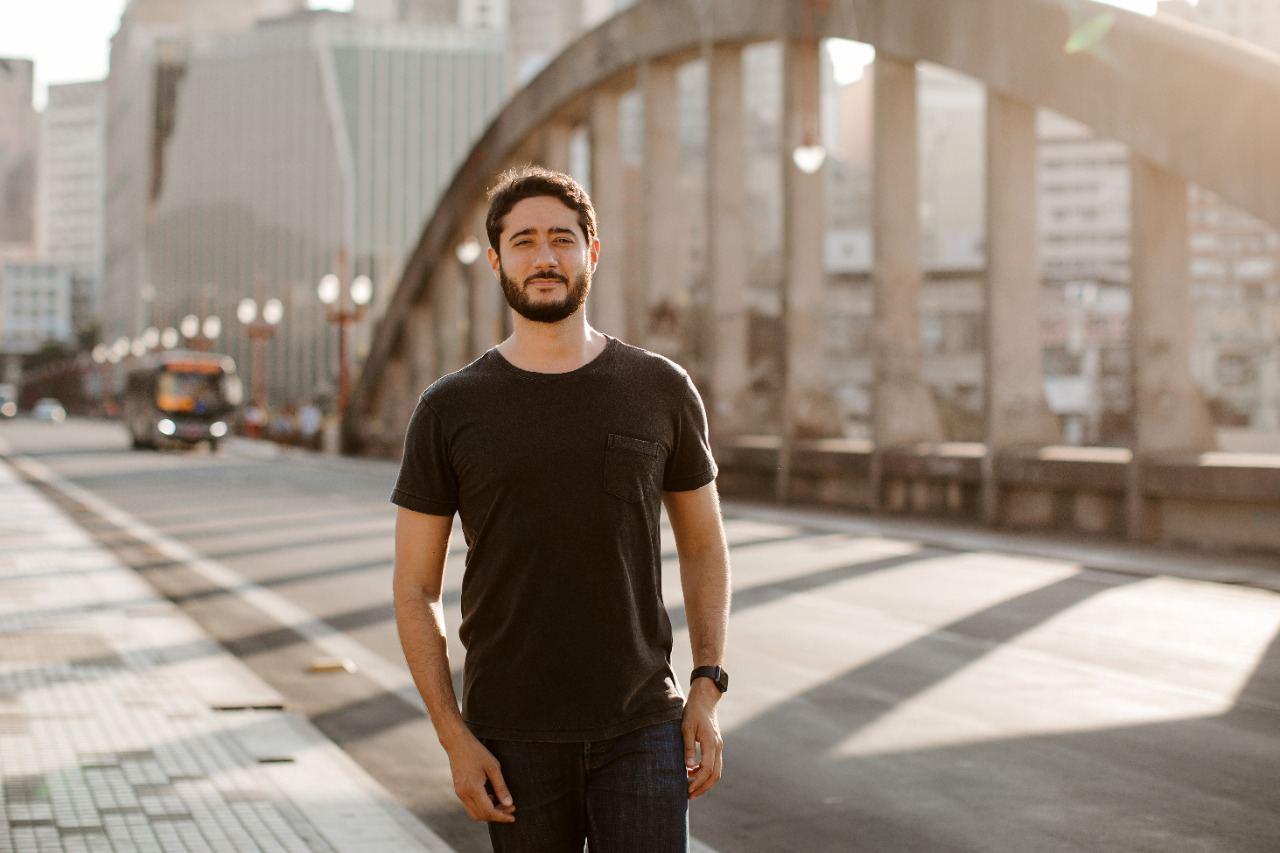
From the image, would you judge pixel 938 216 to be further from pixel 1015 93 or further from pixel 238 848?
pixel 238 848

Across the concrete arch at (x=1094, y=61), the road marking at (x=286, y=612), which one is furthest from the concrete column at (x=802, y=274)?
the road marking at (x=286, y=612)

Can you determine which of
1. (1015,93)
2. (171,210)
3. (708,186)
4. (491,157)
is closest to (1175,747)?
(1015,93)

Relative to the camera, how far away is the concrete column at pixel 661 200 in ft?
100

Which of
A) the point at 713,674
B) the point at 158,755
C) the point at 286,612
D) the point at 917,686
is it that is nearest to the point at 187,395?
the point at 286,612

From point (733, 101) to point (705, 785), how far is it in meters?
26.4

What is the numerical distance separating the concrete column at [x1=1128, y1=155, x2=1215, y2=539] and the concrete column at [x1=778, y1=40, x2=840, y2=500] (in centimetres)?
799

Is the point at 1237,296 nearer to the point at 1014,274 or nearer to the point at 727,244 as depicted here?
the point at 727,244

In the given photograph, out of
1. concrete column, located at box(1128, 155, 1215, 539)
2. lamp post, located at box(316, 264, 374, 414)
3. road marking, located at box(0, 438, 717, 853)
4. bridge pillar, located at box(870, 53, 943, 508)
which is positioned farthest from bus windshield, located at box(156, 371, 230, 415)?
concrete column, located at box(1128, 155, 1215, 539)

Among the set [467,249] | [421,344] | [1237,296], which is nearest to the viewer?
[467,249]

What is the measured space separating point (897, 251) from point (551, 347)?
20.6 metres

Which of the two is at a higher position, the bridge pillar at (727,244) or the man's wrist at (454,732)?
the bridge pillar at (727,244)

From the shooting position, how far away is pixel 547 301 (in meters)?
2.94

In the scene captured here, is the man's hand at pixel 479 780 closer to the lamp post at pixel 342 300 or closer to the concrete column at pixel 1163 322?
the concrete column at pixel 1163 322

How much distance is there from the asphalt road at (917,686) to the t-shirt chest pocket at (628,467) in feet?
9.47
